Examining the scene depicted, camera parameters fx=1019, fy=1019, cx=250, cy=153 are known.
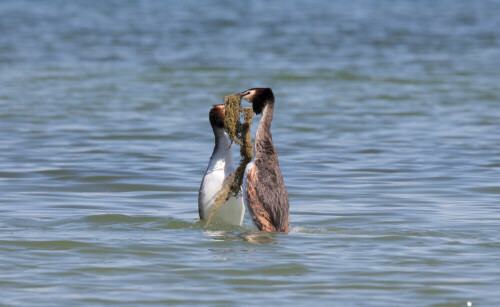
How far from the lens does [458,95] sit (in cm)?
2400

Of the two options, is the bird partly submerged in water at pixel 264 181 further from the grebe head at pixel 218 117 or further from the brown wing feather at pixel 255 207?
the grebe head at pixel 218 117

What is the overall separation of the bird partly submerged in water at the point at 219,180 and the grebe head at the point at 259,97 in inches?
21.6

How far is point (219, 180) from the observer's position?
1027 centimetres

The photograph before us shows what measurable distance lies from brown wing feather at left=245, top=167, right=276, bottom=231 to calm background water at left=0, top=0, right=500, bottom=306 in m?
0.15

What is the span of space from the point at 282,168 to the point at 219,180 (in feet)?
15.1

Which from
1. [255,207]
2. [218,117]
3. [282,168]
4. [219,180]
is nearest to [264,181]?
[255,207]

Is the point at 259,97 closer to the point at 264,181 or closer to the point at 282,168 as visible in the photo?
the point at 264,181

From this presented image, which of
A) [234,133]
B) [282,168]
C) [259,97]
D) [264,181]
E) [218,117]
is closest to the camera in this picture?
[264,181]

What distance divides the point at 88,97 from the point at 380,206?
42.4 feet

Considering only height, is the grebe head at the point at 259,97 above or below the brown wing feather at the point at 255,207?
above

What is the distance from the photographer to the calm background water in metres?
8.14

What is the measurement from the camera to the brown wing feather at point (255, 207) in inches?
378

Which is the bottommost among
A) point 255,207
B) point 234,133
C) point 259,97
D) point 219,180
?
point 255,207

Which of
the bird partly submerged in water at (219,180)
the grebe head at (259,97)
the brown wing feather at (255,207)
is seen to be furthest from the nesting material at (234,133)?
the brown wing feather at (255,207)
